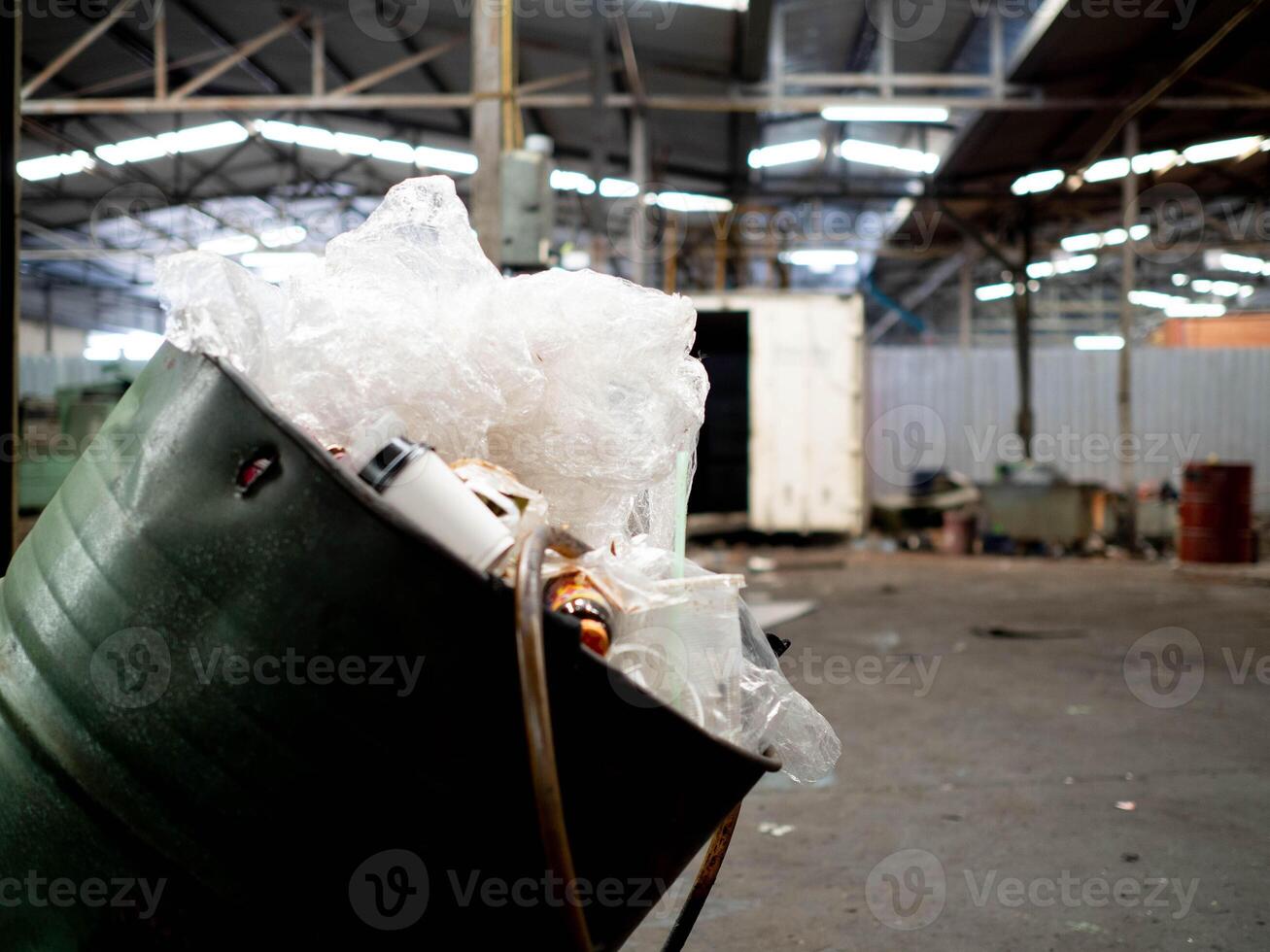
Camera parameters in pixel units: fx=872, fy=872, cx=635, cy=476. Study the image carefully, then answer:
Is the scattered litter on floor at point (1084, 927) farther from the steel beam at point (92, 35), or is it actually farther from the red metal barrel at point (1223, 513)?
the steel beam at point (92, 35)

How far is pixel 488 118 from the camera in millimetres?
4863

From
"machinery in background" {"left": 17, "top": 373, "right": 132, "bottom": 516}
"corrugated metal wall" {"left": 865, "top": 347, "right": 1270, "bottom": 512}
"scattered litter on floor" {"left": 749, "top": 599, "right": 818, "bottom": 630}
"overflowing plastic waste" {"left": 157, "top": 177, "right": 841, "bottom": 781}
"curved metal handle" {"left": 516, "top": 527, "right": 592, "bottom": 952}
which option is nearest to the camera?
"curved metal handle" {"left": 516, "top": 527, "right": 592, "bottom": 952}

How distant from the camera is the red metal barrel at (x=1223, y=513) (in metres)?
7.72

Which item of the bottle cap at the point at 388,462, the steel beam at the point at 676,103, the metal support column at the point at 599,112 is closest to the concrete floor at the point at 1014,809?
the bottle cap at the point at 388,462

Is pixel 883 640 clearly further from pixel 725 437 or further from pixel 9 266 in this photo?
pixel 725 437

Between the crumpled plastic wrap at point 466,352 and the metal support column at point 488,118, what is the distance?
381 cm

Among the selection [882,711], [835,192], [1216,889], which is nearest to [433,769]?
[1216,889]

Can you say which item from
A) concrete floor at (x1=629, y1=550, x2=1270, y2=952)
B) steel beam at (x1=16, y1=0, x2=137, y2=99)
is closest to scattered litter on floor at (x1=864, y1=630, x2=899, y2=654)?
concrete floor at (x1=629, y1=550, x2=1270, y2=952)

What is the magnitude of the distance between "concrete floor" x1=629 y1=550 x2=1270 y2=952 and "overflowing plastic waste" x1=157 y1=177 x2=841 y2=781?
0.96 meters

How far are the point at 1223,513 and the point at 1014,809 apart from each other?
22.7 ft

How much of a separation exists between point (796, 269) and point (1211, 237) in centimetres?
727

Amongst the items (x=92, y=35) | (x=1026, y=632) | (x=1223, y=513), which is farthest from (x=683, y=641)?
(x=92, y=35)

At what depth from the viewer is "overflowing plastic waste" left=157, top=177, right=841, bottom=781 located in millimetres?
849

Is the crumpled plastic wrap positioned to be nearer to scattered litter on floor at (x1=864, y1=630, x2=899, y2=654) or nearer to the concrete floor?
the concrete floor
